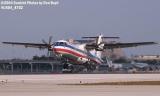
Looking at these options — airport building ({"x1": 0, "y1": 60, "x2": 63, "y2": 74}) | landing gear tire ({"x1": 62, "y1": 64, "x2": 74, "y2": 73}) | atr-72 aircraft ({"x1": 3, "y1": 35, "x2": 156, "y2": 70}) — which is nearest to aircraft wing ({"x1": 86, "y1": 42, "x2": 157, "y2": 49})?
atr-72 aircraft ({"x1": 3, "y1": 35, "x2": 156, "y2": 70})

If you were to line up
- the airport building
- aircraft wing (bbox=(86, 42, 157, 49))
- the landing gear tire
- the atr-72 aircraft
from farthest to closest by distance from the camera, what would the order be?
the airport building
aircraft wing (bbox=(86, 42, 157, 49))
the atr-72 aircraft
the landing gear tire

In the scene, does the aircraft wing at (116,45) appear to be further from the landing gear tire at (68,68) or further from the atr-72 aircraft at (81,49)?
the landing gear tire at (68,68)

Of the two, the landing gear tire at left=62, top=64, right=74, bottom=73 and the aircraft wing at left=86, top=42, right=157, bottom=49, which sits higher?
the aircraft wing at left=86, top=42, right=157, bottom=49

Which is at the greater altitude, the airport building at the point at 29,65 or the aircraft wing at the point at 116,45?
the aircraft wing at the point at 116,45

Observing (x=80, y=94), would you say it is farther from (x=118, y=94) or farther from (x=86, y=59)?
(x=86, y=59)

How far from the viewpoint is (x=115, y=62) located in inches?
5098

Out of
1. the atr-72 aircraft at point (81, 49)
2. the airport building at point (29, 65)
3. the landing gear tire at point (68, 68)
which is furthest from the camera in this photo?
the airport building at point (29, 65)

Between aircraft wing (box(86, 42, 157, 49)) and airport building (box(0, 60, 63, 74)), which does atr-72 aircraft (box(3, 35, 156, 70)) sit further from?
airport building (box(0, 60, 63, 74))

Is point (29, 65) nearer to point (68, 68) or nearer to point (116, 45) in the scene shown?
point (116, 45)

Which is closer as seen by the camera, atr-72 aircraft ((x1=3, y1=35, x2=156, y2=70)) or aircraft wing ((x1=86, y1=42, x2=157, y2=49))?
atr-72 aircraft ((x1=3, y1=35, x2=156, y2=70))

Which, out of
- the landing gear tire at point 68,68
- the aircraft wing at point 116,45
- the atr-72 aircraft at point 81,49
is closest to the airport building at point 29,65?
the atr-72 aircraft at point 81,49

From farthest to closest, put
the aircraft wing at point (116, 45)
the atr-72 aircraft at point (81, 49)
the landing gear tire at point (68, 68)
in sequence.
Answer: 1. the aircraft wing at point (116, 45)
2. the atr-72 aircraft at point (81, 49)
3. the landing gear tire at point (68, 68)

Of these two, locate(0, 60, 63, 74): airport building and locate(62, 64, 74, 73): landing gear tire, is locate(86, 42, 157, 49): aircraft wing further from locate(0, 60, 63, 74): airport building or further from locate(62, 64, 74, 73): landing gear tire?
locate(0, 60, 63, 74): airport building

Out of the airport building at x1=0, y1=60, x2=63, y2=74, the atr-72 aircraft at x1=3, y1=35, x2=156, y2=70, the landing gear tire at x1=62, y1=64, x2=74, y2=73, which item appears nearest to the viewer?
the landing gear tire at x1=62, y1=64, x2=74, y2=73
